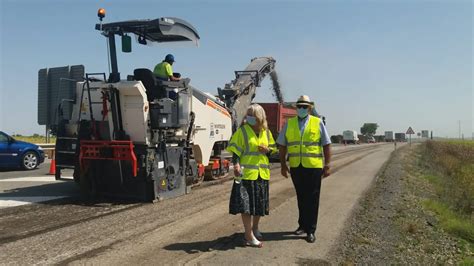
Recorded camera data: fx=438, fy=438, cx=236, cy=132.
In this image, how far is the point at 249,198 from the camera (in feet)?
19.0

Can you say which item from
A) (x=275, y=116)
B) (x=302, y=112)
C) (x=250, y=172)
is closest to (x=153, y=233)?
(x=250, y=172)

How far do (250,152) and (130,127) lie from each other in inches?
159

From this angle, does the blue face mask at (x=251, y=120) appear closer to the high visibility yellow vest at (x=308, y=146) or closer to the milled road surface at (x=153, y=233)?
the high visibility yellow vest at (x=308, y=146)

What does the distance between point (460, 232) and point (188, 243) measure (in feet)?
17.1

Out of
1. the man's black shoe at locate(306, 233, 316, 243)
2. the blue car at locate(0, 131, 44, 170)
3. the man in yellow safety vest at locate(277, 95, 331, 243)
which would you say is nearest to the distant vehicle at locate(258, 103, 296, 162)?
the blue car at locate(0, 131, 44, 170)

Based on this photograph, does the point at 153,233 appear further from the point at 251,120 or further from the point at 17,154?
the point at 17,154

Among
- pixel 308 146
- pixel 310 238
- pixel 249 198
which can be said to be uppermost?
pixel 308 146

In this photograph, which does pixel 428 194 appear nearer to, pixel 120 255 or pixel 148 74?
pixel 148 74

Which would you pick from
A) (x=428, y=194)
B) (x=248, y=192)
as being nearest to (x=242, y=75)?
(x=428, y=194)

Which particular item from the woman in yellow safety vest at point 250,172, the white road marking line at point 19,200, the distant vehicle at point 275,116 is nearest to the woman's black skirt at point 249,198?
the woman in yellow safety vest at point 250,172

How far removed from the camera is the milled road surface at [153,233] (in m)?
5.30

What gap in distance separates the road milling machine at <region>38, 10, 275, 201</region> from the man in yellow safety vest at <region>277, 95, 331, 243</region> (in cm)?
366

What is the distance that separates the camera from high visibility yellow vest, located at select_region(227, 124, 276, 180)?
5.84 m

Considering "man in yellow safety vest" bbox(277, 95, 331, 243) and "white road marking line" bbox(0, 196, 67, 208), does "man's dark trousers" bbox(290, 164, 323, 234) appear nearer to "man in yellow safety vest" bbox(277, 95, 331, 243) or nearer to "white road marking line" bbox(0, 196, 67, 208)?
"man in yellow safety vest" bbox(277, 95, 331, 243)
